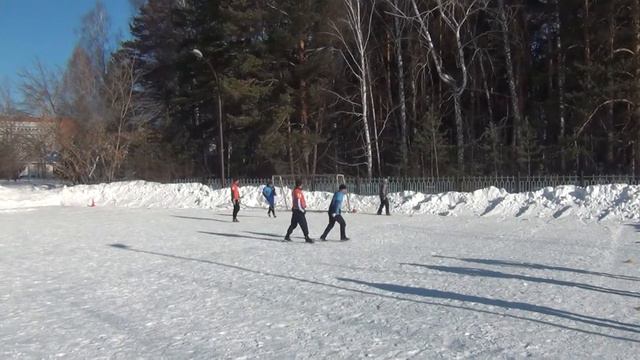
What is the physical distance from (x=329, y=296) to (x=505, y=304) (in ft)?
8.00

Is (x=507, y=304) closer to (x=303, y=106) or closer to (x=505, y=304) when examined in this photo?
(x=505, y=304)

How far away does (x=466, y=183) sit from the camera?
26859mm

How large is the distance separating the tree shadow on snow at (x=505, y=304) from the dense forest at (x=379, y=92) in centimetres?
2100

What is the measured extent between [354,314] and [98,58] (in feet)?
164

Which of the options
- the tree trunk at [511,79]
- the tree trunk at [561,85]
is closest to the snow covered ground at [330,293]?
the tree trunk at [561,85]

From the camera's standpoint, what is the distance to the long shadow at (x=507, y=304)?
22.2ft

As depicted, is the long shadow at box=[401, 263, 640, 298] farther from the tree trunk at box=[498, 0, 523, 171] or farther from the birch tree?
the birch tree

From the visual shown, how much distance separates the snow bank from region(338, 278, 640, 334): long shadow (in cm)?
1318

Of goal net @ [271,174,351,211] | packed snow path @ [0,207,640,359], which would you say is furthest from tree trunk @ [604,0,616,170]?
goal net @ [271,174,351,211]

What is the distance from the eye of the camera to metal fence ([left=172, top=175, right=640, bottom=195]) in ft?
78.2

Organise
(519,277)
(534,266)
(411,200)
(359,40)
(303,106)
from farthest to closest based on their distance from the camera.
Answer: (303,106), (359,40), (411,200), (534,266), (519,277)

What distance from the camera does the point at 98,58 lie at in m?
51.9

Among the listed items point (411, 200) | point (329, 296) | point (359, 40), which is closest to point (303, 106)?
point (359, 40)

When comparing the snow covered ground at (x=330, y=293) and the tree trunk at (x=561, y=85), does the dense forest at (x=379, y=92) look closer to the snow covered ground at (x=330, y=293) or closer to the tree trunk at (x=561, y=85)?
the tree trunk at (x=561, y=85)
